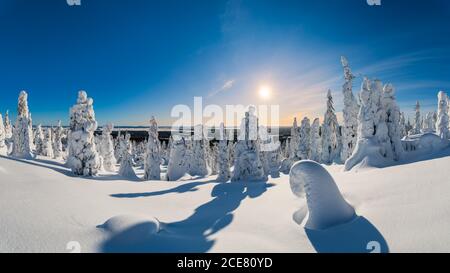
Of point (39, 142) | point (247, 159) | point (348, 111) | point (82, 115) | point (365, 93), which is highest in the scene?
point (365, 93)

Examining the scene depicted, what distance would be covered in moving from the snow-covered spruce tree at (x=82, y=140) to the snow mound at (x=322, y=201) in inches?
909

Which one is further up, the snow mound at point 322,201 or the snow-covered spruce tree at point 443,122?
the snow-covered spruce tree at point 443,122

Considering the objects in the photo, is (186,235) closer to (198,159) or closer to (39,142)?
(198,159)

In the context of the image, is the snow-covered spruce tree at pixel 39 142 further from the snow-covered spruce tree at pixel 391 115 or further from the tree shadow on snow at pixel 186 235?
the snow-covered spruce tree at pixel 391 115

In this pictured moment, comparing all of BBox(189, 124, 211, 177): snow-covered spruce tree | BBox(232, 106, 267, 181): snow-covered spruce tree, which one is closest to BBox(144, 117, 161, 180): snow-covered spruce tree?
BBox(189, 124, 211, 177): snow-covered spruce tree

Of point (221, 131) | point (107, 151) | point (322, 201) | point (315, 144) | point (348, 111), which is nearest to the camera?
point (322, 201)

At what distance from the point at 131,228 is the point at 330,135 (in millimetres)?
43460

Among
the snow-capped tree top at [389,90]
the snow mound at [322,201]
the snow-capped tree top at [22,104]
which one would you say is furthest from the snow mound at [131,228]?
the snow-capped tree top at [22,104]

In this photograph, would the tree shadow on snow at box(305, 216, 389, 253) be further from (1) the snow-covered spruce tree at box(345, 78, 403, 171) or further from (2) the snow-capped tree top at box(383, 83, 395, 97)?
(2) the snow-capped tree top at box(383, 83, 395, 97)

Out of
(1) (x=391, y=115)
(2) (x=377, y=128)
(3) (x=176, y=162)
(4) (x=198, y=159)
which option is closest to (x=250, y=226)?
(2) (x=377, y=128)

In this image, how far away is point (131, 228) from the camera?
7.00 meters

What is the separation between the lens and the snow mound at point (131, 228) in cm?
676
